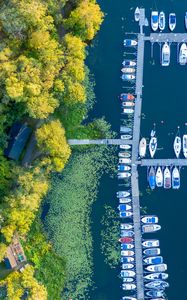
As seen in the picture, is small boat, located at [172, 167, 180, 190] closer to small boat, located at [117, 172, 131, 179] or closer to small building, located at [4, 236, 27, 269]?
small boat, located at [117, 172, 131, 179]

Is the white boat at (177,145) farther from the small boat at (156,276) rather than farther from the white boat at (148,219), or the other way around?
the small boat at (156,276)

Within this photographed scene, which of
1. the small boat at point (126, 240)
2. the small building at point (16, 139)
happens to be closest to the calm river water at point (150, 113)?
the small boat at point (126, 240)

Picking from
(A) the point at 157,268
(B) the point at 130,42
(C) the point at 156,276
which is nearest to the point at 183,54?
(B) the point at 130,42

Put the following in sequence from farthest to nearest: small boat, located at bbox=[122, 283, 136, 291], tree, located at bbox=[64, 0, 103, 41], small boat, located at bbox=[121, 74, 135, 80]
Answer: small boat, located at bbox=[121, 74, 135, 80] → small boat, located at bbox=[122, 283, 136, 291] → tree, located at bbox=[64, 0, 103, 41]

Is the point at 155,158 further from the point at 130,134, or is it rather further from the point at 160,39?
the point at 160,39

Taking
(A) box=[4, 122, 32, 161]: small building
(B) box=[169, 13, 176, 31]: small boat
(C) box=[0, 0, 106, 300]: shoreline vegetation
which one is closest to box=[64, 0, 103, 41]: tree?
(C) box=[0, 0, 106, 300]: shoreline vegetation

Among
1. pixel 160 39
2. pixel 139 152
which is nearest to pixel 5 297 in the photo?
pixel 139 152

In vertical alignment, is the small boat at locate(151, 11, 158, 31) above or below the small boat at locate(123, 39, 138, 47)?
above
